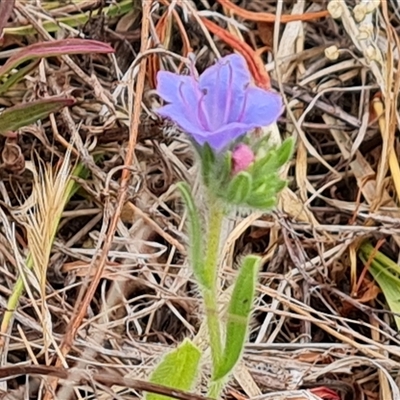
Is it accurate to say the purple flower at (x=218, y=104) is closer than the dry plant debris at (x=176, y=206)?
Yes

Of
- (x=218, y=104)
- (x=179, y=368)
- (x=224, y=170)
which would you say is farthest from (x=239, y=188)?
(x=179, y=368)

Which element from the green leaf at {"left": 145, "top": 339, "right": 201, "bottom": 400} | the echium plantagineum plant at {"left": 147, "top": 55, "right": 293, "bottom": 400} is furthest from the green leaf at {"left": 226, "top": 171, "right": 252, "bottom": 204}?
the green leaf at {"left": 145, "top": 339, "right": 201, "bottom": 400}

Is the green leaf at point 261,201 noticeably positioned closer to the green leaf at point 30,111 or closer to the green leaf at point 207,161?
the green leaf at point 207,161

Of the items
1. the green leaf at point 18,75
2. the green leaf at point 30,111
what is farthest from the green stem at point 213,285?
the green leaf at point 18,75

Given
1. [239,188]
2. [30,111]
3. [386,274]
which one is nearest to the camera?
[239,188]

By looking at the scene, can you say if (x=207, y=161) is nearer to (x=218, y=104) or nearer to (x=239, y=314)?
(x=218, y=104)

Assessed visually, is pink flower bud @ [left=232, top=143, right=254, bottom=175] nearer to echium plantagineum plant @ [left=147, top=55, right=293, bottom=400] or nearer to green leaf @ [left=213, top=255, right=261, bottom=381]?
echium plantagineum plant @ [left=147, top=55, right=293, bottom=400]
